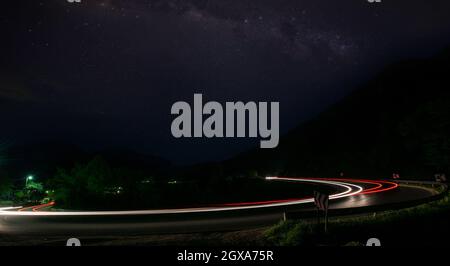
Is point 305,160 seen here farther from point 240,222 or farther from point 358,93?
point 240,222

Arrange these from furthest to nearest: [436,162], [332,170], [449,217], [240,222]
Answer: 1. [332,170]
2. [436,162]
3. [240,222]
4. [449,217]

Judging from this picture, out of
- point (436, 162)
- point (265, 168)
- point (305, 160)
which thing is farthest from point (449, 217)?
point (265, 168)

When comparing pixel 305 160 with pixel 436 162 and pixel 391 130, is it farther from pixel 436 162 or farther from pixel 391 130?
pixel 436 162

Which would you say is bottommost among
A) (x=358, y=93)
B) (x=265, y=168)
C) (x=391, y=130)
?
(x=265, y=168)

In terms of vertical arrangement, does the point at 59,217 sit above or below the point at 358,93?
below

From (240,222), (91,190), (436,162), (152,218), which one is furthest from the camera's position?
(436,162)

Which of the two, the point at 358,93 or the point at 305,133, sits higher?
the point at 358,93

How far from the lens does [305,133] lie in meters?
174

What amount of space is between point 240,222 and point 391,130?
85.2m

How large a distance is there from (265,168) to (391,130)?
74554mm
